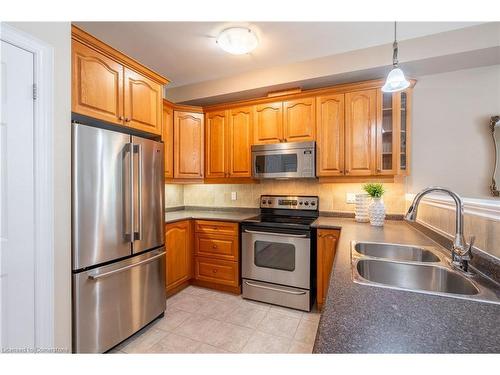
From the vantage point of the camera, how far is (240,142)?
2.89 meters

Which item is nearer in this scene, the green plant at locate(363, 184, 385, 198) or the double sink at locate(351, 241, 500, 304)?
the double sink at locate(351, 241, 500, 304)

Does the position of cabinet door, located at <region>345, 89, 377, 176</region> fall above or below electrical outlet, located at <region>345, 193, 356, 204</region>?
above

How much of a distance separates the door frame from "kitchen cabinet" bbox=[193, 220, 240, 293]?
1.54 meters

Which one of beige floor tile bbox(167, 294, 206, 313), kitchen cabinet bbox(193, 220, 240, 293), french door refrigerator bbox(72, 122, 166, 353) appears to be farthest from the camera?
kitchen cabinet bbox(193, 220, 240, 293)

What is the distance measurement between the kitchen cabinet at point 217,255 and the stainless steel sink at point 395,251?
1.38 m

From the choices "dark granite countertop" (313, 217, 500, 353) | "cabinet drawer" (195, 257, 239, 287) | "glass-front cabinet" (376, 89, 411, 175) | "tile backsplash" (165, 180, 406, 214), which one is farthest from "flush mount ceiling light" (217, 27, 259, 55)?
"cabinet drawer" (195, 257, 239, 287)

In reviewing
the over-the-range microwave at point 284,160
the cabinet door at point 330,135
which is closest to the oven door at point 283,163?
the over-the-range microwave at point 284,160

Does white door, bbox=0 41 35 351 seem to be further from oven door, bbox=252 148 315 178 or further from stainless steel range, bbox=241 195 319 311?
oven door, bbox=252 148 315 178

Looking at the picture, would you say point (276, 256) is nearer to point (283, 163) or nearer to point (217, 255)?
point (217, 255)

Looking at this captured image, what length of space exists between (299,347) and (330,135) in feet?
6.45

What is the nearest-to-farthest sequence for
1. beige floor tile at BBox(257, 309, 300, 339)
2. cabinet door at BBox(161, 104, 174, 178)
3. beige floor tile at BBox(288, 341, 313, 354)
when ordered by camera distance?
beige floor tile at BBox(288, 341, 313, 354) → beige floor tile at BBox(257, 309, 300, 339) → cabinet door at BBox(161, 104, 174, 178)

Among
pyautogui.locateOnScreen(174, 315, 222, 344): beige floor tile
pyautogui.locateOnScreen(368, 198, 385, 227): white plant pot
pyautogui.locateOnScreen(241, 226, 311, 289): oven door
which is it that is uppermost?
pyautogui.locateOnScreen(368, 198, 385, 227): white plant pot

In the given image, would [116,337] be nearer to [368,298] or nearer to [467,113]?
[368,298]

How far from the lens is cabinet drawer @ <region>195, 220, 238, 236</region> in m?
2.62
